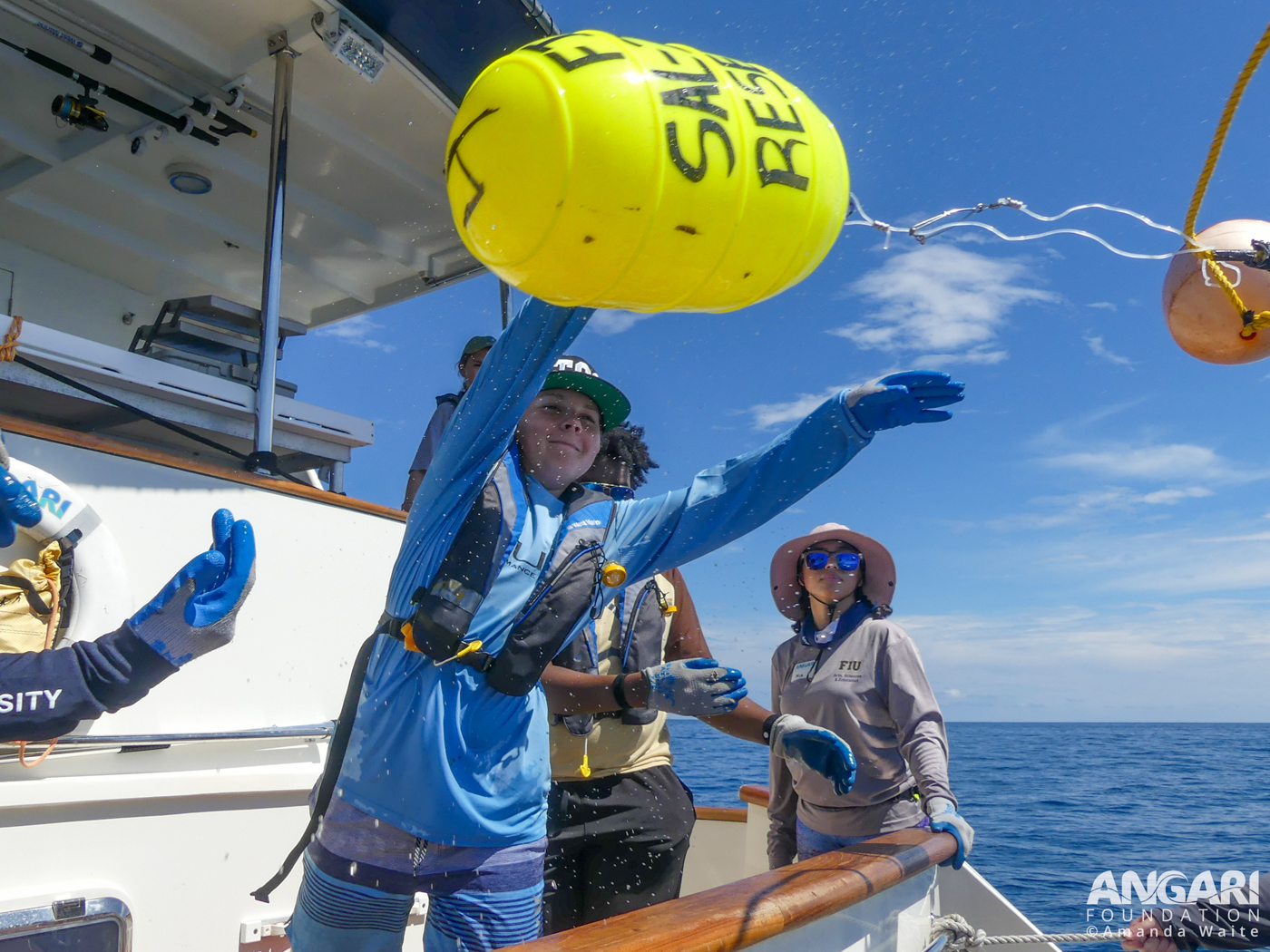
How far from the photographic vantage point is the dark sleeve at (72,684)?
74.4 inches

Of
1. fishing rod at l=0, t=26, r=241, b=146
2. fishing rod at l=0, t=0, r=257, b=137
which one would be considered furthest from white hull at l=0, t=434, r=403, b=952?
fishing rod at l=0, t=26, r=241, b=146

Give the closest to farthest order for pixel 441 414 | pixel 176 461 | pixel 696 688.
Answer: pixel 696 688 < pixel 176 461 < pixel 441 414

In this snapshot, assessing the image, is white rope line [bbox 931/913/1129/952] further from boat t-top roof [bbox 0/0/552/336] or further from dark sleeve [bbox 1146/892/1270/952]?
boat t-top roof [bbox 0/0/552/336]

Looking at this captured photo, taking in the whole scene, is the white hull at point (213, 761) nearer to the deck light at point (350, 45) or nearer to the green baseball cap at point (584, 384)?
the green baseball cap at point (584, 384)

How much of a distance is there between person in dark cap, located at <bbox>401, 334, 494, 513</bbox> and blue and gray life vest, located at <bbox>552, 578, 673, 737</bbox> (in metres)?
1.13

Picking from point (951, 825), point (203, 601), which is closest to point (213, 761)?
point (203, 601)

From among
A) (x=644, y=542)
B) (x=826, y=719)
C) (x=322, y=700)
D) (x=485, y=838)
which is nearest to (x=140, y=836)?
(x=322, y=700)

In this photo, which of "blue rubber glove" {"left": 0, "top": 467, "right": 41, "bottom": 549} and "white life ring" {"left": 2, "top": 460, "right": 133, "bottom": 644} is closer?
"blue rubber glove" {"left": 0, "top": 467, "right": 41, "bottom": 549}

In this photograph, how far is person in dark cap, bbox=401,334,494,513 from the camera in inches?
135

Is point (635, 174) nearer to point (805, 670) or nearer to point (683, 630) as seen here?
point (683, 630)

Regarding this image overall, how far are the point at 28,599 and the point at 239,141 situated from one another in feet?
11.0

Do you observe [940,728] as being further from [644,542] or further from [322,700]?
[322,700]

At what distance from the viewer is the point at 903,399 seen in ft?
5.37

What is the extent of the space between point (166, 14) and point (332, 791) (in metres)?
3.95
